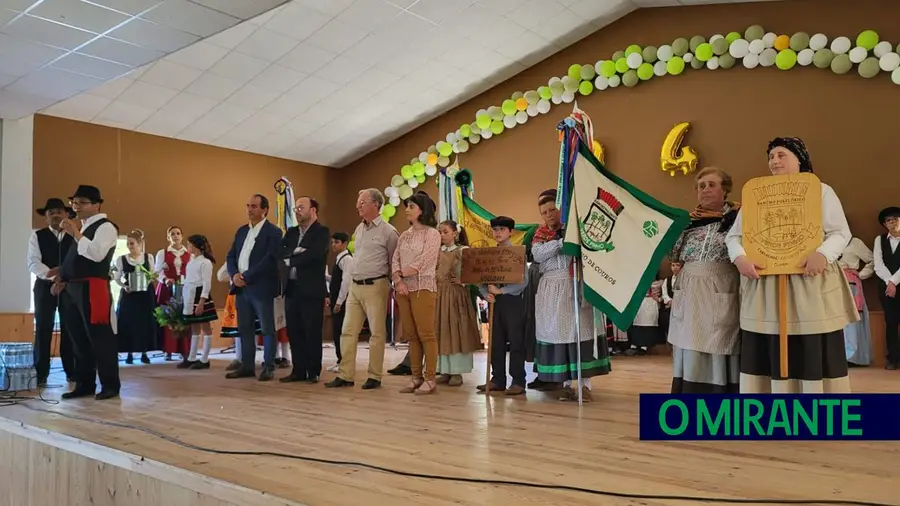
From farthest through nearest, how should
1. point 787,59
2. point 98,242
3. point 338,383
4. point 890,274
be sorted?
point 787,59, point 890,274, point 338,383, point 98,242

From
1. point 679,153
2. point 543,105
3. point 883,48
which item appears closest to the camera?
point 883,48

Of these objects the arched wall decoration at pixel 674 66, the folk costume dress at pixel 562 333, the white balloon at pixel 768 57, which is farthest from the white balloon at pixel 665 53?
the folk costume dress at pixel 562 333

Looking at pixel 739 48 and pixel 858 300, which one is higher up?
pixel 739 48

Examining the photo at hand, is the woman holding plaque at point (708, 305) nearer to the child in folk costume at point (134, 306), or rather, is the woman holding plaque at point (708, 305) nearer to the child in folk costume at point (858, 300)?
the child in folk costume at point (858, 300)

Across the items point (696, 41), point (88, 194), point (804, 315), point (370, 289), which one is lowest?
point (804, 315)

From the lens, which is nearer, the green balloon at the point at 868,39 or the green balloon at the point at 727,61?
the green balloon at the point at 868,39

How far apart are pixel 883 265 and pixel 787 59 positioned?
96.8 inches

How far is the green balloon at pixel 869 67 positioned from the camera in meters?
7.05

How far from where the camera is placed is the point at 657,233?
366 cm

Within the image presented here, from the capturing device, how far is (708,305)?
129 inches

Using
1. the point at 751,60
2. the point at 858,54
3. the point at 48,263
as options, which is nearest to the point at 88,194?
the point at 48,263

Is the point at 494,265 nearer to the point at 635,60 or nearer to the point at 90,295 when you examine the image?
the point at 90,295

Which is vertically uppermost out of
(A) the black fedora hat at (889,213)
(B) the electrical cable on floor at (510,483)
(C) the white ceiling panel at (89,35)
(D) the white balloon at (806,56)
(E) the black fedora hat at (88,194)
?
(D) the white balloon at (806,56)

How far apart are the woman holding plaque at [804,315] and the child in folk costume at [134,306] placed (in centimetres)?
607
